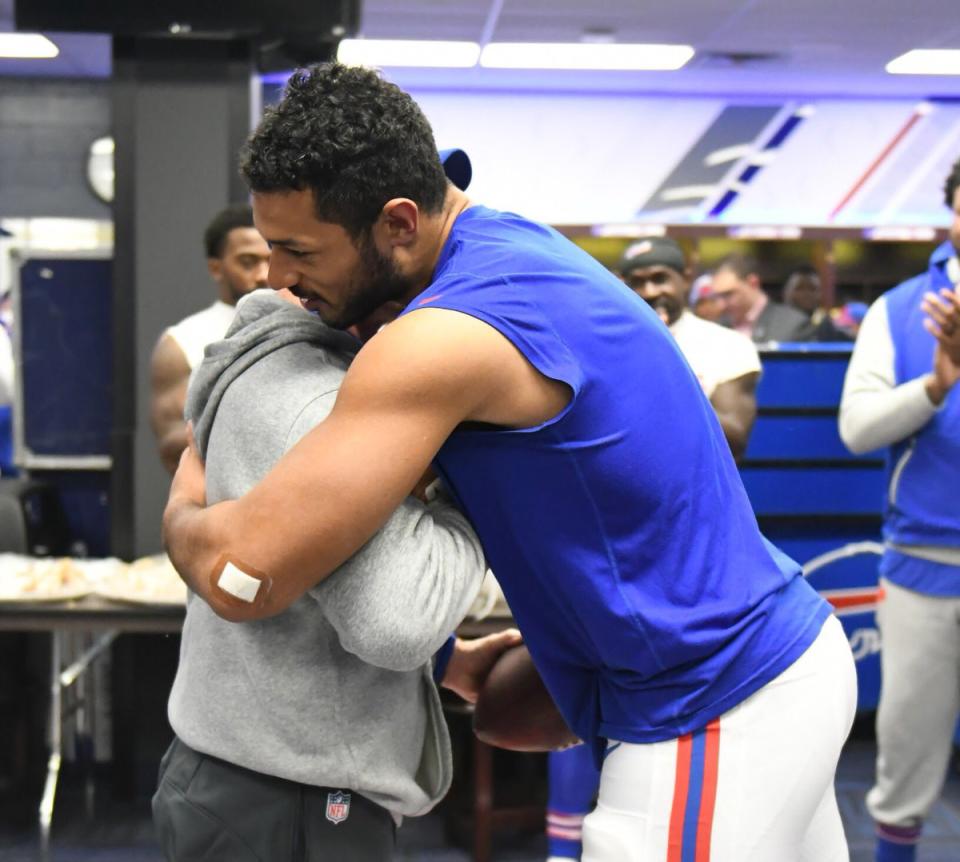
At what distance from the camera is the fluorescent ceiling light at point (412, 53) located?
24.2 feet

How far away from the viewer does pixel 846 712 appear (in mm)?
1409

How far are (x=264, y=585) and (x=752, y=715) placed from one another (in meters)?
0.55

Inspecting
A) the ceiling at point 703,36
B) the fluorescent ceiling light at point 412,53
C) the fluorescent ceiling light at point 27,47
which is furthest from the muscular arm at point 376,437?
the fluorescent ceiling light at point 27,47

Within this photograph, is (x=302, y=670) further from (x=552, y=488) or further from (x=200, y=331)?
(x=200, y=331)

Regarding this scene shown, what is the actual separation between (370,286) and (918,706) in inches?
83.5

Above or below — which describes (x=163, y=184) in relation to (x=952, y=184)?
below

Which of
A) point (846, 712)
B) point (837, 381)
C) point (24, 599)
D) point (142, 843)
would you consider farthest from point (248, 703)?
point (837, 381)

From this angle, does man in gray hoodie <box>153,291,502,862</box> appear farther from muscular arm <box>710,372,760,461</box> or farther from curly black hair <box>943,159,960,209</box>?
muscular arm <box>710,372,760,461</box>

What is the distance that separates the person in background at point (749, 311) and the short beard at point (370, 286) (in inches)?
189

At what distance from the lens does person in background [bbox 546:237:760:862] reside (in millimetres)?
3189

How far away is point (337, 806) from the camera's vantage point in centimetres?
142

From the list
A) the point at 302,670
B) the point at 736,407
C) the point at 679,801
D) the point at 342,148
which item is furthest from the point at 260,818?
the point at 736,407

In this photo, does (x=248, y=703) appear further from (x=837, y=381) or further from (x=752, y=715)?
(x=837, y=381)

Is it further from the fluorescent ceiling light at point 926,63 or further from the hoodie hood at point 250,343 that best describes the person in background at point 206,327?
the fluorescent ceiling light at point 926,63
